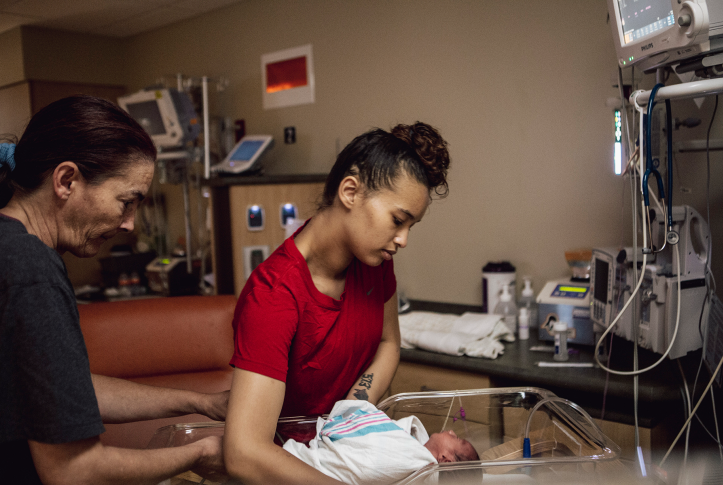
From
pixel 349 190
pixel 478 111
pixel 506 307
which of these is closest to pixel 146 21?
pixel 478 111

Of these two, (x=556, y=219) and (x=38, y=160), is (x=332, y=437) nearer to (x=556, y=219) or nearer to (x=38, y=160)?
(x=38, y=160)

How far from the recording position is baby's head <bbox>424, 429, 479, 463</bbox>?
4.08ft

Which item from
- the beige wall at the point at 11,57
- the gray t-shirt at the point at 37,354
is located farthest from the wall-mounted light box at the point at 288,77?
the gray t-shirt at the point at 37,354

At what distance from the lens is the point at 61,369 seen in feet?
2.79

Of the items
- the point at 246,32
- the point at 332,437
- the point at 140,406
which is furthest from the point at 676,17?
the point at 246,32

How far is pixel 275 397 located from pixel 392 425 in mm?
240

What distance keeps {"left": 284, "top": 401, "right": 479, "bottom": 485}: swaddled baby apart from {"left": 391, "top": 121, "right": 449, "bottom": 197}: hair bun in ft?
1.73

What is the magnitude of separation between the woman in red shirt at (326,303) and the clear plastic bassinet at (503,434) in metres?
0.11

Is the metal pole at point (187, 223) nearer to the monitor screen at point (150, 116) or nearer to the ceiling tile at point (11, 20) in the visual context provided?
the monitor screen at point (150, 116)

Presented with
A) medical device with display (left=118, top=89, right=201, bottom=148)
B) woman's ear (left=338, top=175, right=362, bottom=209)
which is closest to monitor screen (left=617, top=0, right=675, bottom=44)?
woman's ear (left=338, top=175, right=362, bottom=209)

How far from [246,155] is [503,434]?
2.45m

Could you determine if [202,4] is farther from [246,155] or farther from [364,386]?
[364,386]

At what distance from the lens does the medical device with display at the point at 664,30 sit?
131 cm

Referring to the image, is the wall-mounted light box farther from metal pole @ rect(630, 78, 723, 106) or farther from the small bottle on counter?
metal pole @ rect(630, 78, 723, 106)
